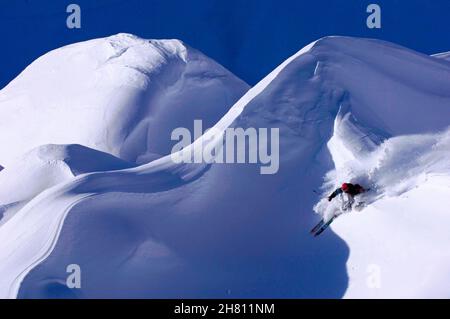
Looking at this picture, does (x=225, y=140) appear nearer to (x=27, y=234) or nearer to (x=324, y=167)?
(x=324, y=167)

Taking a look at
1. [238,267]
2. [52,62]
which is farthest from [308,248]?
[52,62]

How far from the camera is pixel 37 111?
1928 cm

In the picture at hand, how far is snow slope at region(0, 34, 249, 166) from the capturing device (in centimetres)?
1753

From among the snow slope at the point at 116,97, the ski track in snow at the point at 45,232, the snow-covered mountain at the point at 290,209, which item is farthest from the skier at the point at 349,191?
the snow slope at the point at 116,97

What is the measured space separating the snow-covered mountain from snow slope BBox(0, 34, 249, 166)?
17.1ft

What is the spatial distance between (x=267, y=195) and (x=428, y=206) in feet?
7.81

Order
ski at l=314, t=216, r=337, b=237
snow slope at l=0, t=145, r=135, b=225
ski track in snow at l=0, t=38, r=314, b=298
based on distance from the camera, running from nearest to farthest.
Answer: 1. ski track in snow at l=0, t=38, r=314, b=298
2. ski at l=314, t=216, r=337, b=237
3. snow slope at l=0, t=145, r=135, b=225

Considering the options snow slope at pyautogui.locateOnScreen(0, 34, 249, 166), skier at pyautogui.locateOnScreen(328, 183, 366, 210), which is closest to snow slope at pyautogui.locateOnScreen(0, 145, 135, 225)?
snow slope at pyautogui.locateOnScreen(0, 34, 249, 166)

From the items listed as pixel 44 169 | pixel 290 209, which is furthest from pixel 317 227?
pixel 44 169

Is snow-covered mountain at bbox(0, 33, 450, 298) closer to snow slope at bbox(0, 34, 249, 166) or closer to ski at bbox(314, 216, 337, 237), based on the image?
ski at bbox(314, 216, 337, 237)

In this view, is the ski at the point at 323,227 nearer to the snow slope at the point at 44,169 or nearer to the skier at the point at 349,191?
the skier at the point at 349,191

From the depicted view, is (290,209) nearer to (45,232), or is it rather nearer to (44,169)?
(45,232)

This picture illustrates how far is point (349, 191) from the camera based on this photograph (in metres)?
11.1

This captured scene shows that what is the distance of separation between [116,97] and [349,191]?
8324mm
